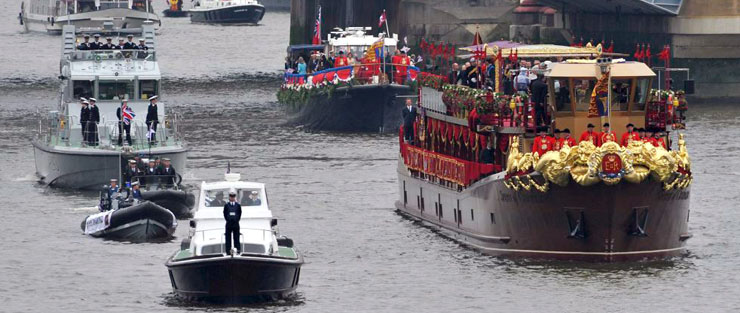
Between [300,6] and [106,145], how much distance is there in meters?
64.7

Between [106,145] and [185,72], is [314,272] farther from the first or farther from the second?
[185,72]

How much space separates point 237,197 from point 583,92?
9.08 m

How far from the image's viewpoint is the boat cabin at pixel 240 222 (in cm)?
4041

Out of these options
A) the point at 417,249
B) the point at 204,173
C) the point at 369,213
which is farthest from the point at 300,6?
the point at 417,249

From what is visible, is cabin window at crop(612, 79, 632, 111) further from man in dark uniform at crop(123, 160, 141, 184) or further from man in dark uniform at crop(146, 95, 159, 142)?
man in dark uniform at crop(146, 95, 159, 142)

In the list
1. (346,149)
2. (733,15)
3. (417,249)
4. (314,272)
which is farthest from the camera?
(733,15)

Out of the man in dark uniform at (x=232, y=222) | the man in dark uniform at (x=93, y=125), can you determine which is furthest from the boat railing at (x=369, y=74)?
the man in dark uniform at (x=232, y=222)

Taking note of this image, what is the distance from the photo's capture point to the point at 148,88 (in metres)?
64.6

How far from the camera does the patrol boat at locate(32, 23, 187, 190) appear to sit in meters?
60.7

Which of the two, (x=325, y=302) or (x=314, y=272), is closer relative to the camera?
(x=325, y=302)

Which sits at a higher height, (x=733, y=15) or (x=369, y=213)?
(x=733, y=15)

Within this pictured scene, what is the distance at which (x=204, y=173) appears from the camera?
219ft

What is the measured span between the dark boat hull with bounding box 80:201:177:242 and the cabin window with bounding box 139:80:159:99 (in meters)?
14.2

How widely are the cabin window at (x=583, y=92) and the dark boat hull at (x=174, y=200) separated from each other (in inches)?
539
